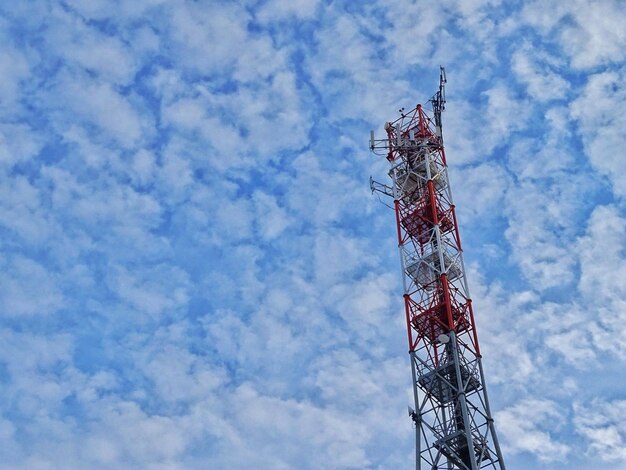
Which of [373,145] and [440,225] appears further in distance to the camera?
[373,145]

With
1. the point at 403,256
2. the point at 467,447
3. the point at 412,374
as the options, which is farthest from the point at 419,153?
the point at 467,447

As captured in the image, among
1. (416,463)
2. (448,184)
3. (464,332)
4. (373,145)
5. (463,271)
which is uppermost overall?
(373,145)

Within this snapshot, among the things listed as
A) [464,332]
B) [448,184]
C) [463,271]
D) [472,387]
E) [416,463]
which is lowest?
[416,463]

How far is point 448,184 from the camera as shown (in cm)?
8631

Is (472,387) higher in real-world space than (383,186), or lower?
lower

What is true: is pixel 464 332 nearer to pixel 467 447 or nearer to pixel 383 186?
pixel 467 447

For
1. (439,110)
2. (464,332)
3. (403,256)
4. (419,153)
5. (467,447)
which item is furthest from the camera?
(439,110)

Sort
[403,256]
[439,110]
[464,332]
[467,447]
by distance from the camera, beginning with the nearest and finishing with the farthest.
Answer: [467,447] → [464,332] → [403,256] → [439,110]

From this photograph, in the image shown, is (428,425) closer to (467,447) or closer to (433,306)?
(467,447)

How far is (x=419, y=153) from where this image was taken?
88.1 meters

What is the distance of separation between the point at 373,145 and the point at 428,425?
28656mm

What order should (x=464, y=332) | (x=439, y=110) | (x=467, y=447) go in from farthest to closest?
(x=439, y=110), (x=464, y=332), (x=467, y=447)

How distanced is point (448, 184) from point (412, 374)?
1926 cm

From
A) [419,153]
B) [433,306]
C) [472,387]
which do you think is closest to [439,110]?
[419,153]
